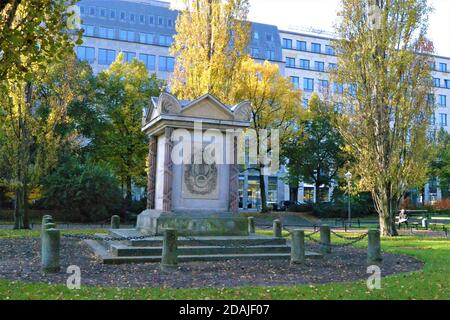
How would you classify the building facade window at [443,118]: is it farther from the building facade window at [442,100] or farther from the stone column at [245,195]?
the stone column at [245,195]

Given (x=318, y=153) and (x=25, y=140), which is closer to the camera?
(x=25, y=140)

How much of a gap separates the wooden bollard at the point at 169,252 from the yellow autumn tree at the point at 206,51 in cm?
1621

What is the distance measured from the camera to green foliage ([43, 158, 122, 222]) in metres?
33.8

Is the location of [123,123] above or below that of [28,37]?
above

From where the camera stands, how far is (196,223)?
14.6m

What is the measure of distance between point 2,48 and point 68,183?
89.1 ft

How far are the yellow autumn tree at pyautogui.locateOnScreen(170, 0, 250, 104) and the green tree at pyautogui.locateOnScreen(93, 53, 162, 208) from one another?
1134 cm

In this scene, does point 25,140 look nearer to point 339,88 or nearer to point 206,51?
point 206,51

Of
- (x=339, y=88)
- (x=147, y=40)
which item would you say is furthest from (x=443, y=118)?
(x=339, y=88)

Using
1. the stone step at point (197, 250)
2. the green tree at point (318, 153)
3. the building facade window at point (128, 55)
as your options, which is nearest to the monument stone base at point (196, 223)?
the stone step at point (197, 250)

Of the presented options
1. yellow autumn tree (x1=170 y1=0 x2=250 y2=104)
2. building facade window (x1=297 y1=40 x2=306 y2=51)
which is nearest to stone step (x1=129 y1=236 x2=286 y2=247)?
yellow autumn tree (x1=170 y1=0 x2=250 y2=104)

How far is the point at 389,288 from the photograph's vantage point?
28.2 ft

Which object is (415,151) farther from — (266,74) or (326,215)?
(326,215)

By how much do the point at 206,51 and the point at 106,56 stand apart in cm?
4230
